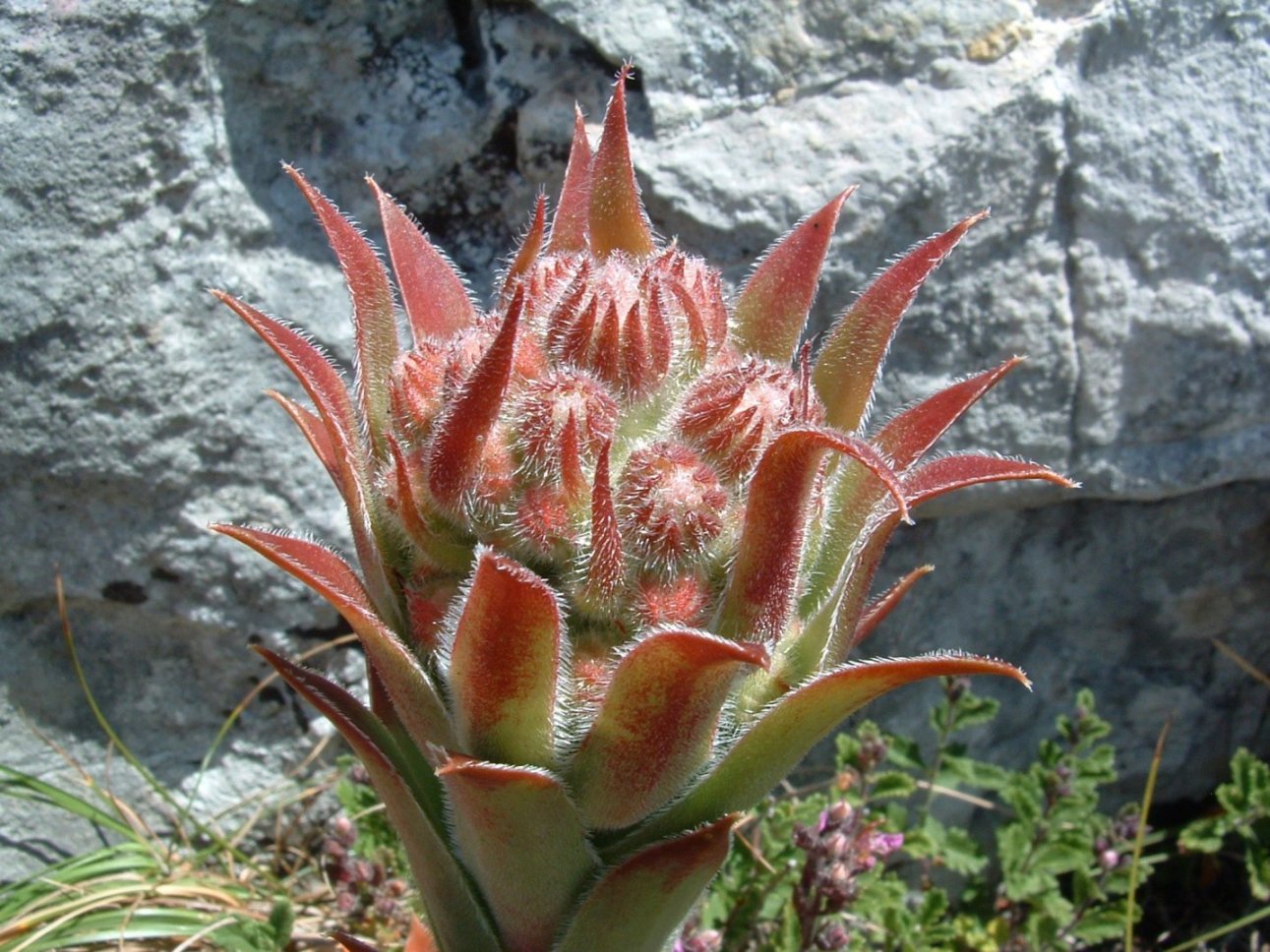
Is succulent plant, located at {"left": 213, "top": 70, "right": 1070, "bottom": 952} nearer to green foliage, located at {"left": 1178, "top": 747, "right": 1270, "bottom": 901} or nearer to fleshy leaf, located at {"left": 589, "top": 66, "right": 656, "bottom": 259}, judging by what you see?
fleshy leaf, located at {"left": 589, "top": 66, "right": 656, "bottom": 259}

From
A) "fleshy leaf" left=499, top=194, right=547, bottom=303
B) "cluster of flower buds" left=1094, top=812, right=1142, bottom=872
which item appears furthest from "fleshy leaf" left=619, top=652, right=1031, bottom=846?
"cluster of flower buds" left=1094, top=812, right=1142, bottom=872

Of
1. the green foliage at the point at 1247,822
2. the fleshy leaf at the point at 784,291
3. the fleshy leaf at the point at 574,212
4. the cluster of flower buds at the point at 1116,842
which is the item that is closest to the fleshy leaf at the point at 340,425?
the fleshy leaf at the point at 574,212

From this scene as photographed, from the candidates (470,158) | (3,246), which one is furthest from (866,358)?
(3,246)

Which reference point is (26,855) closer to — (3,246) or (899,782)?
(3,246)

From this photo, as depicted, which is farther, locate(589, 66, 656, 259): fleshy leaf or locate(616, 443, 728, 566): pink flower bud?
locate(589, 66, 656, 259): fleshy leaf

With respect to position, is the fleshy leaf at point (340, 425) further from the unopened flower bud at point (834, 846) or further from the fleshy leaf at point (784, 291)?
the unopened flower bud at point (834, 846)

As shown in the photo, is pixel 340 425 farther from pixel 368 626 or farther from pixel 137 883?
pixel 137 883

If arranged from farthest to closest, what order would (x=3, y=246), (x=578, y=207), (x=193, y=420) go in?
1. (x=193, y=420)
2. (x=3, y=246)
3. (x=578, y=207)
